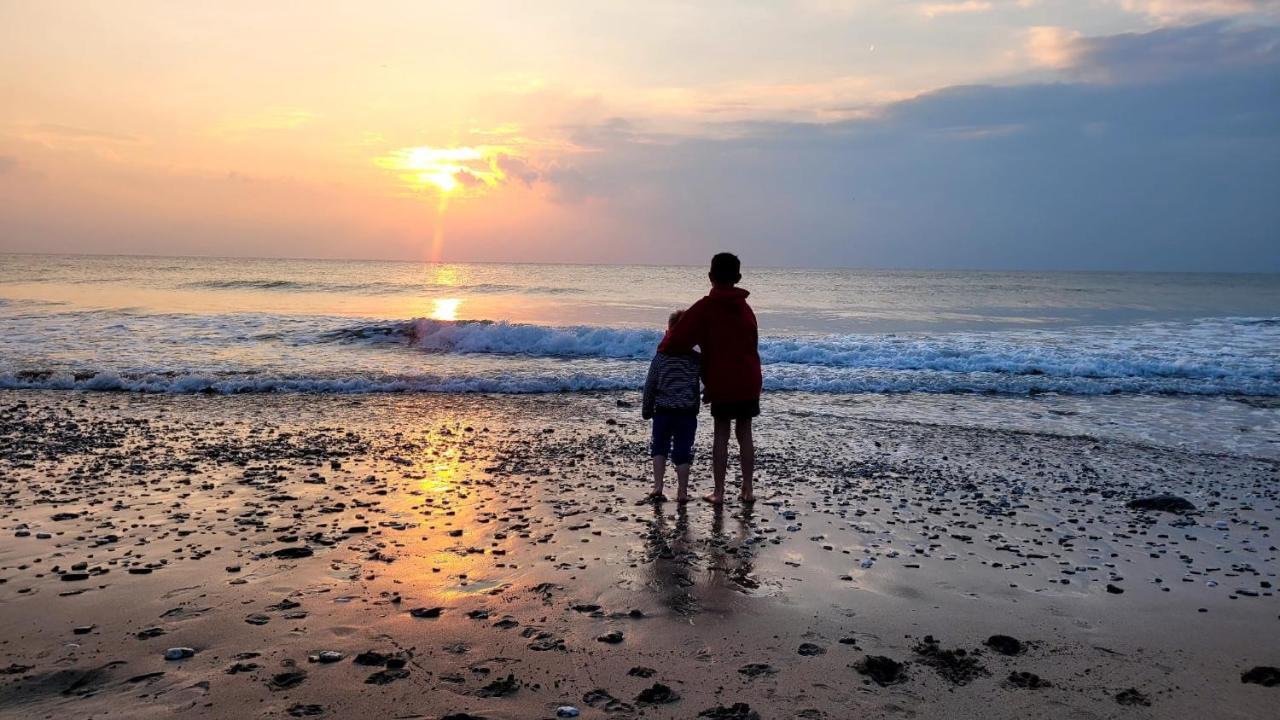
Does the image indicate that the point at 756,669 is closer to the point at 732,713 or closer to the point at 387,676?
the point at 732,713

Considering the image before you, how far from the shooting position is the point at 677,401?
7094 mm

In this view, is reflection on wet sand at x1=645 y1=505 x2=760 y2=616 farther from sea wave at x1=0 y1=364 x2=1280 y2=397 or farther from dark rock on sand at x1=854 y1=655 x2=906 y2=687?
sea wave at x1=0 y1=364 x2=1280 y2=397

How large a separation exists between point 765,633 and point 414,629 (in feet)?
6.13

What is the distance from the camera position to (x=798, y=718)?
349 cm

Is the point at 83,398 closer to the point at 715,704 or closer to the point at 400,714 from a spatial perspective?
the point at 400,714

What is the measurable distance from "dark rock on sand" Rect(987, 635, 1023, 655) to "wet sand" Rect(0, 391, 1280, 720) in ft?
0.09

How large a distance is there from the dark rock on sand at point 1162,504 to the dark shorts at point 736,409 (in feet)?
11.7

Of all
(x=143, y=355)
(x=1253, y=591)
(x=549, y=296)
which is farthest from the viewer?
(x=549, y=296)

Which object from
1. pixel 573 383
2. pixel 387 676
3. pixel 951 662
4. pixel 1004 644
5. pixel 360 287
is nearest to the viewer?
pixel 387 676

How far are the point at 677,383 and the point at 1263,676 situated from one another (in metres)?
4.35

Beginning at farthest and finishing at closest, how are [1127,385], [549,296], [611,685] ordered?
1. [549,296]
2. [1127,385]
3. [611,685]

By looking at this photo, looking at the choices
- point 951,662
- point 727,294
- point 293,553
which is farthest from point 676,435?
point 951,662

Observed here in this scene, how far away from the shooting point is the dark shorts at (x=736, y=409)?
23.0ft

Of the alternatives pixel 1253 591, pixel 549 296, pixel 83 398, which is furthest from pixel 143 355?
pixel 549 296
